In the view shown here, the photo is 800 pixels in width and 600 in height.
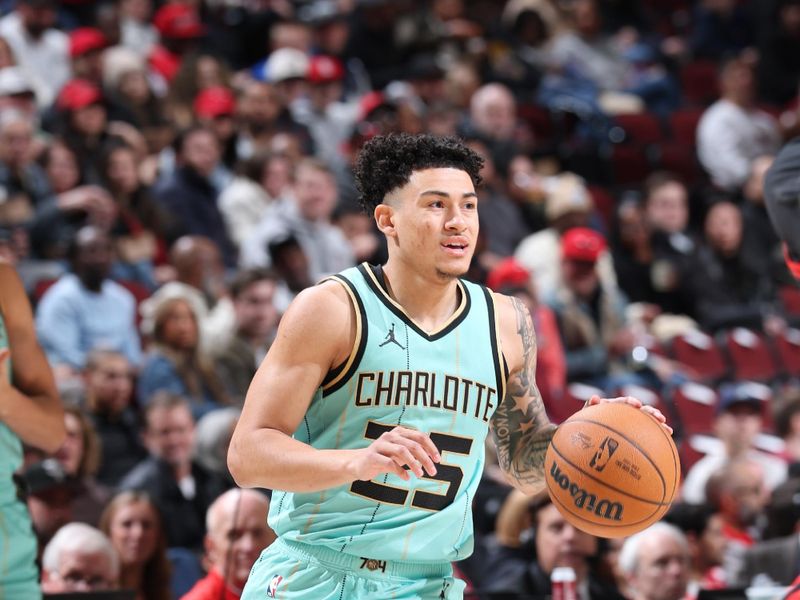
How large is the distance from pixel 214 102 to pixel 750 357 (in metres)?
4.31

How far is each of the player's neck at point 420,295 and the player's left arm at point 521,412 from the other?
0.60ft

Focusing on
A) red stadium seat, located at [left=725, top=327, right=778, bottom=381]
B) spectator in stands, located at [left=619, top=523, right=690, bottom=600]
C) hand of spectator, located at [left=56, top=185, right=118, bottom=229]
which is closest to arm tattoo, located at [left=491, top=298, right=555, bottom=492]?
spectator in stands, located at [left=619, top=523, right=690, bottom=600]

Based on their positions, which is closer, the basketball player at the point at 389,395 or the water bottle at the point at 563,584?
the basketball player at the point at 389,395

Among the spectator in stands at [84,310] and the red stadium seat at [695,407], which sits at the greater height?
the spectator in stands at [84,310]

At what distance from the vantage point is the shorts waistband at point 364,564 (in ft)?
10.7

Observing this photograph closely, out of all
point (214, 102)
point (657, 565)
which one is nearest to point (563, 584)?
point (657, 565)

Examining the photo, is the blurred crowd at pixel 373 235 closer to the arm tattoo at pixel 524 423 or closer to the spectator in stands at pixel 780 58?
the spectator in stands at pixel 780 58

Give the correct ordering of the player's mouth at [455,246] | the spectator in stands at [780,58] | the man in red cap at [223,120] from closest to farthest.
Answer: the player's mouth at [455,246], the man in red cap at [223,120], the spectator in stands at [780,58]

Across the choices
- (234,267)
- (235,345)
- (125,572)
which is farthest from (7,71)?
(125,572)

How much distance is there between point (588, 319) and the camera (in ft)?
28.9

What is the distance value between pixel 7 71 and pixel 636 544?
5.93 m

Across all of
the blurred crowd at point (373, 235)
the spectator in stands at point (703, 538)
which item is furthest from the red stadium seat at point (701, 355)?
the spectator in stands at point (703, 538)

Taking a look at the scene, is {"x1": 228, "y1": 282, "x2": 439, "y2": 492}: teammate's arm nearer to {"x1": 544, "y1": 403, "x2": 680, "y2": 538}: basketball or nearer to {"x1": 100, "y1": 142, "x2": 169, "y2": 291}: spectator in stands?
{"x1": 544, "y1": 403, "x2": 680, "y2": 538}: basketball

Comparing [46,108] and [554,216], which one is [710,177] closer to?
[554,216]
